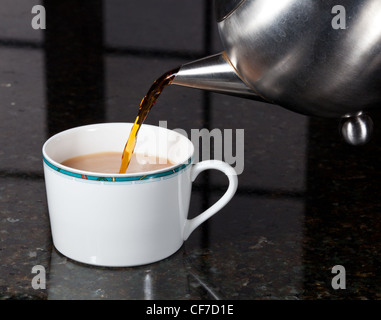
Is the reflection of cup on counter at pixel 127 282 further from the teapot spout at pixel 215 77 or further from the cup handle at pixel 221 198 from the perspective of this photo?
the teapot spout at pixel 215 77

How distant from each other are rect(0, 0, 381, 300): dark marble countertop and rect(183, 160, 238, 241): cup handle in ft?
0.08

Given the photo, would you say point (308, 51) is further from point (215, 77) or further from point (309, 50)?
point (215, 77)

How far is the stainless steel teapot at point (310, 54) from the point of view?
63 centimetres

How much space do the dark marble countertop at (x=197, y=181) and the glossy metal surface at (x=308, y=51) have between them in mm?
154

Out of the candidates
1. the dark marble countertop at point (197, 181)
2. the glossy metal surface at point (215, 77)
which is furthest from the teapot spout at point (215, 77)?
the dark marble countertop at point (197, 181)

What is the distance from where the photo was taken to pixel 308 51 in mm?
646

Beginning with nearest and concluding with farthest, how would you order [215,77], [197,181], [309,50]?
[309,50], [215,77], [197,181]

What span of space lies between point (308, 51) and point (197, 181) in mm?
312

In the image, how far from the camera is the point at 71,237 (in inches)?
29.3

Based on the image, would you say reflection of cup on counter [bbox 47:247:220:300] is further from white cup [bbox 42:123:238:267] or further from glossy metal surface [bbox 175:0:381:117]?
glossy metal surface [bbox 175:0:381:117]

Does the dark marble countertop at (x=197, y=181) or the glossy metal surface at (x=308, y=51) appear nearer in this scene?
the glossy metal surface at (x=308, y=51)

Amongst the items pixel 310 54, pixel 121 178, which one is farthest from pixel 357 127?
pixel 121 178
